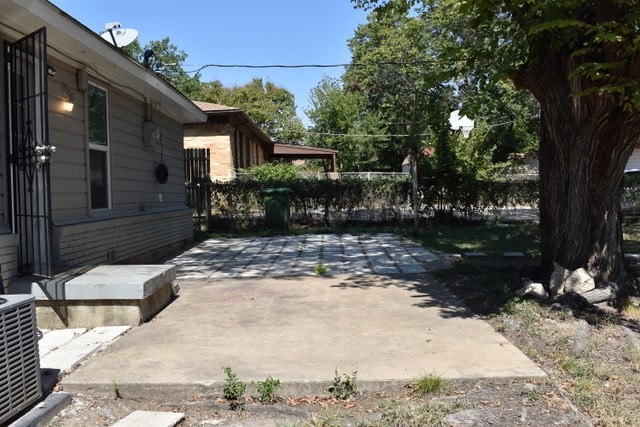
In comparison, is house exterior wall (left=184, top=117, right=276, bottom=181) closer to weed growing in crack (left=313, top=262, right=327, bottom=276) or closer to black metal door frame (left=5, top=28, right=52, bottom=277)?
weed growing in crack (left=313, top=262, right=327, bottom=276)

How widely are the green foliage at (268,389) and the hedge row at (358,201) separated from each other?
1134 cm

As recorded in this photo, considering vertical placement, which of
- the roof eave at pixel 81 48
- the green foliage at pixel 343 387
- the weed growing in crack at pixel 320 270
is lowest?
the green foliage at pixel 343 387

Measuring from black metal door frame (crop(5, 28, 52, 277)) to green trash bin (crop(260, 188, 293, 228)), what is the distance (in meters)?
8.96

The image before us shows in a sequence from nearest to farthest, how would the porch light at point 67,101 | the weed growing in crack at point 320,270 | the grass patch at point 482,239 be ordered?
the porch light at point 67,101
the weed growing in crack at point 320,270
the grass patch at point 482,239

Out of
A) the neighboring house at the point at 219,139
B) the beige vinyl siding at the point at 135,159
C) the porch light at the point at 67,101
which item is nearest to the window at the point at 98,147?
the beige vinyl siding at the point at 135,159

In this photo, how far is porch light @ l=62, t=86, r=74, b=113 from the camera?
628 centimetres

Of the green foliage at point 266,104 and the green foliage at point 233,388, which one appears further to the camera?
the green foliage at point 266,104

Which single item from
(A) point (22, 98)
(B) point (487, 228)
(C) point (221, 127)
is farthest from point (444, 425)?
(C) point (221, 127)

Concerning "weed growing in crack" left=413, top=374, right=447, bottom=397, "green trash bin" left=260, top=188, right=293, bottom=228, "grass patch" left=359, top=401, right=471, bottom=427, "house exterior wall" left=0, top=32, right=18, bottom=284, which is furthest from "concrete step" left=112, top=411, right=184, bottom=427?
"green trash bin" left=260, top=188, right=293, bottom=228

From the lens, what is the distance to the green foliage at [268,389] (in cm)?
343

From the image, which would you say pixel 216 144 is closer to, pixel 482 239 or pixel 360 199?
pixel 360 199

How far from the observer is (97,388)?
3543 mm

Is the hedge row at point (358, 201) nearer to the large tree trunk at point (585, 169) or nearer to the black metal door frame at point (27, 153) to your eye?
the large tree trunk at point (585, 169)

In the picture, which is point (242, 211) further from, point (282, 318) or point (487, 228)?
point (282, 318)
